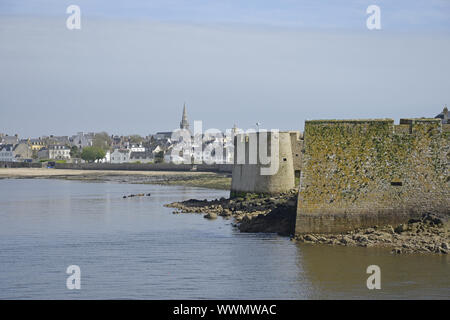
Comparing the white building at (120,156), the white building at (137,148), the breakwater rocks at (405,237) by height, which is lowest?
the breakwater rocks at (405,237)

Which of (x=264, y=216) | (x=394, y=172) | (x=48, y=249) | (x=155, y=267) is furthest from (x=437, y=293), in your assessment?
(x=48, y=249)

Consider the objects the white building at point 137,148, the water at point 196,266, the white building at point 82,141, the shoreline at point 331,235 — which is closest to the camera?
the water at point 196,266

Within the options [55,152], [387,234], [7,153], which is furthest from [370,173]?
[7,153]

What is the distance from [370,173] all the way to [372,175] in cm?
9

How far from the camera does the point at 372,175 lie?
76.6ft

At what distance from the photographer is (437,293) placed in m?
→ 17.6

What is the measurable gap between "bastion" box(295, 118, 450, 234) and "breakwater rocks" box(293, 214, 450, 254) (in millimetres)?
306

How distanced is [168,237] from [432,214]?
9835 mm

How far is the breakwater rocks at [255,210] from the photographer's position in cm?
2675

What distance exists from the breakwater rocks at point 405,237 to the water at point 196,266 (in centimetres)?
41

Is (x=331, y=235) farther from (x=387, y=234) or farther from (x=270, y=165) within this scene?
(x=270, y=165)

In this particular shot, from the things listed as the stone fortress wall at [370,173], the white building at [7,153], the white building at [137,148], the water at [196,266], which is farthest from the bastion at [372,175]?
the white building at [7,153]

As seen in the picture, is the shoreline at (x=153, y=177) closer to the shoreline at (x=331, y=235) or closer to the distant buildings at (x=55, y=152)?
the shoreline at (x=331, y=235)
